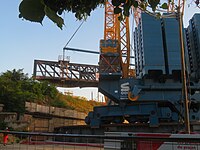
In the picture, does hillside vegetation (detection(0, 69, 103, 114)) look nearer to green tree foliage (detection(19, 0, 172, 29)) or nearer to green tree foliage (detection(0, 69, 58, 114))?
green tree foliage (detection(0, 69, 58, 114))

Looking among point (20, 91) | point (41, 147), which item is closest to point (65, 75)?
point (20, 91)

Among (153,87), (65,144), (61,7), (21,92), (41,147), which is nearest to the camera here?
(61,7)

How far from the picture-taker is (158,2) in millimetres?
1780

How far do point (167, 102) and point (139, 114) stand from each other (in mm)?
2943

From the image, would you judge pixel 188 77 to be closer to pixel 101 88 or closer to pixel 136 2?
pixel 101 88

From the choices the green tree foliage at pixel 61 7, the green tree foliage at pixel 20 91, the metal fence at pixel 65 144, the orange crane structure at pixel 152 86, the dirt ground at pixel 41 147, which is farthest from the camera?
the green tree foliage at pixel 20 91

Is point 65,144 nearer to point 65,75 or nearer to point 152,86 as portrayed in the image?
point 152,86

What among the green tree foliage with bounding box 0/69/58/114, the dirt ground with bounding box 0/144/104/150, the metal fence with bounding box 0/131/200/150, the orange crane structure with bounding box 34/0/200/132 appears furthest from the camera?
the green tree foliage with bounding box 0/69/58/114

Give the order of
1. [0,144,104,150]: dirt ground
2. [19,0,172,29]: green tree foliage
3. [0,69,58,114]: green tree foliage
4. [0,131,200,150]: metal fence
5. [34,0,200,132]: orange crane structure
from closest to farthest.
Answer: [19,0,172,29]: green tree foliage, [0,131,200,150]: metal fence, [0,144,104,150]: dirt ground, [34,0,200,132]: orange crane structure, [0,69,58,114]: green tree foliage

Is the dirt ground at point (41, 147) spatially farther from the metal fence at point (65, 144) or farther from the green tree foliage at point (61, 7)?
the green tree foliage at point (61, 7)

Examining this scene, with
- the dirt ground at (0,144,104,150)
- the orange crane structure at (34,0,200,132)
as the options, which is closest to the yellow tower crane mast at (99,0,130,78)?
the orange crane structure at (34,0,200,132)

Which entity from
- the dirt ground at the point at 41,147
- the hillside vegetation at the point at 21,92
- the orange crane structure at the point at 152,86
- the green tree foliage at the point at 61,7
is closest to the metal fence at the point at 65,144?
the dirt ground at the point at 41,147

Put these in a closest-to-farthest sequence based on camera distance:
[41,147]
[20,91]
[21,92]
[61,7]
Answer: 1. [61,7]
2. [41,147]
3. [21,92]
4. [20,91]

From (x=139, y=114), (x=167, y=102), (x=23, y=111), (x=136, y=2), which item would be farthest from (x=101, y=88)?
(x=136, y=2)
